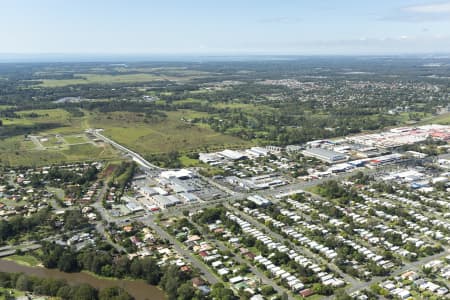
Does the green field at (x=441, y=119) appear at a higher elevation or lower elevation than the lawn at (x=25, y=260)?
higher

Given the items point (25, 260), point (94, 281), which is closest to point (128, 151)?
point (25, 260)

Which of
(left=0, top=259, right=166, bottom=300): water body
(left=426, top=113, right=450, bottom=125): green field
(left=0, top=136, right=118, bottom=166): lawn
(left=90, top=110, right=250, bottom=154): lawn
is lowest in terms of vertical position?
(left=0, top=259, right=166, bottom=300): water body

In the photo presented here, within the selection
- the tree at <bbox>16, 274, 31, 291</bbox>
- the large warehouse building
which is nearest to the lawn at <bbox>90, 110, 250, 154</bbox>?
the large warehouse building

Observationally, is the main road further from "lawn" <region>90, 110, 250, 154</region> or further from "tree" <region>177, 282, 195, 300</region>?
"tree" <region>177, 282, 195, 300</region>

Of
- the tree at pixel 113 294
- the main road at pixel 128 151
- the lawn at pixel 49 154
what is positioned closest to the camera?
the tree at pixel 113 294

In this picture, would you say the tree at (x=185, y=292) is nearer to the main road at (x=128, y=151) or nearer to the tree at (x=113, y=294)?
the tree at (x=113, y=294)

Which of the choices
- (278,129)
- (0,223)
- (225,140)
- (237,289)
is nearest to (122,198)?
(0,223)

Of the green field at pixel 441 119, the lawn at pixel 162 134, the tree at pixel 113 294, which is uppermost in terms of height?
the green field at pixel 441 119

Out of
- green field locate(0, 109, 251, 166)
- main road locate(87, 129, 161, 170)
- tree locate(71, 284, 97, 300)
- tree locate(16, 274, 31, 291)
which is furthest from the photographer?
green field locate(0, 109, 251, 166)

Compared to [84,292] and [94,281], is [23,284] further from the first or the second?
[84,292]

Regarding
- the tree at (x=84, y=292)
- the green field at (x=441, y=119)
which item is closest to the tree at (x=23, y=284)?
the tree at (x=84, y=292)
